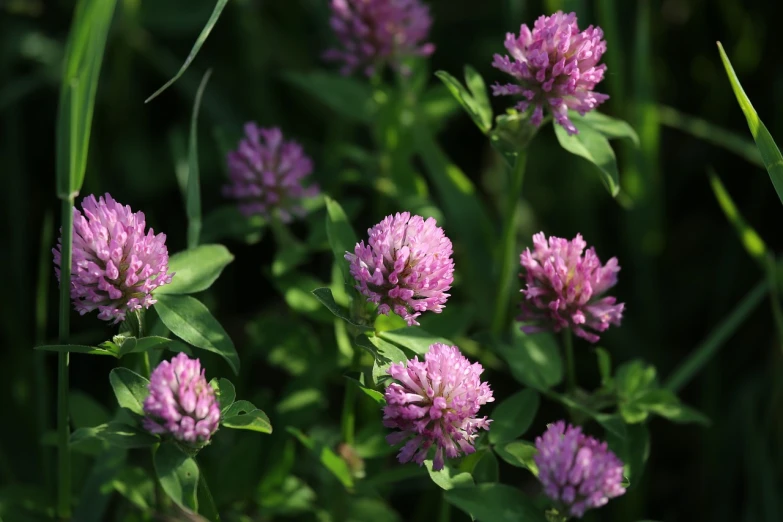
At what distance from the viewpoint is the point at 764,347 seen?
3.22 m

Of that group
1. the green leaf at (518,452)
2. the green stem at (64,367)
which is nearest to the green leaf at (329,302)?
the green leaf at (518,452)

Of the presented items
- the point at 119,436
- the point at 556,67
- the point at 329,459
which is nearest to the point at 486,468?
the point at 329,459

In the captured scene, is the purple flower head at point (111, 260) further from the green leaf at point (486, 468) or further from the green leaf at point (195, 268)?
the green leaf at point (486, 468)

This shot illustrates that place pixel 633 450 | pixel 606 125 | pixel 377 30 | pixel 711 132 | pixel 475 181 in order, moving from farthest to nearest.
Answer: pixel 475 181
pixel 711 132
pixel 377 30
pixel 606 125
pixel 633 450

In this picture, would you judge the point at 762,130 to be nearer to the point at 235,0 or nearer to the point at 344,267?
the point at 344,267

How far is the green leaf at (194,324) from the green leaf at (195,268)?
0.04 metres

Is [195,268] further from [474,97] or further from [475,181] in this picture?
[475,181]

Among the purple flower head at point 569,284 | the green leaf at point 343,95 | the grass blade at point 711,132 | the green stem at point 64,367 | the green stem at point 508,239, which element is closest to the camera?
the green stem at point 64,367

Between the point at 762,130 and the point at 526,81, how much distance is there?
573 millimetres

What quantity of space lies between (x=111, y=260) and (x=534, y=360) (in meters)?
1.06

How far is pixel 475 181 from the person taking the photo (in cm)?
376

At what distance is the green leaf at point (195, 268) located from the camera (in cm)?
211

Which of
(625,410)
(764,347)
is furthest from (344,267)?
(764,347)

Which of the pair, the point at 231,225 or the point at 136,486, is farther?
the point at 231,225
